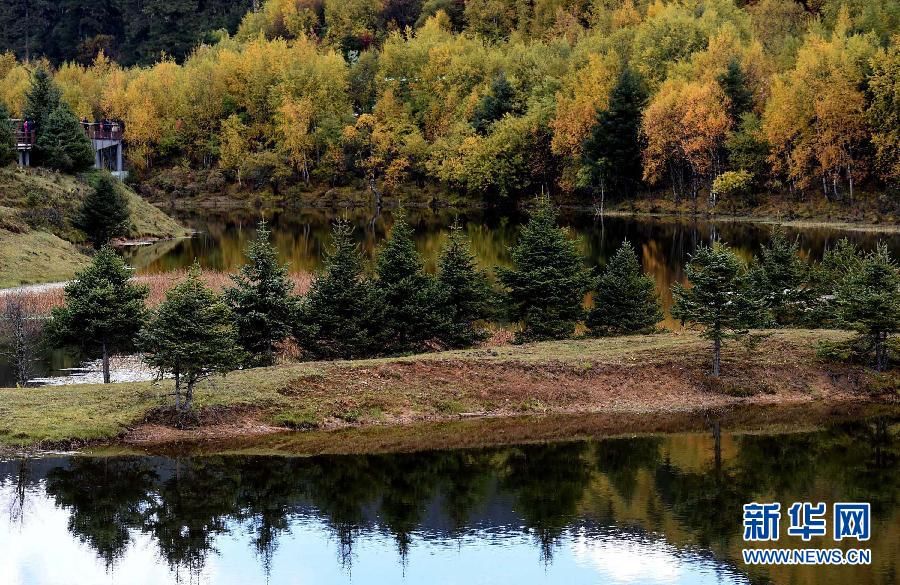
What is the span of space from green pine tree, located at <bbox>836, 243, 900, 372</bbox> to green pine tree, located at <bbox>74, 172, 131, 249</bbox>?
50820 millimetres

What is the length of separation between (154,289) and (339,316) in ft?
63.5

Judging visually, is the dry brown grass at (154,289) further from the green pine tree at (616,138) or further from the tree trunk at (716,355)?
the green pine tree at (616,138)

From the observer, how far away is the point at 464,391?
36.3 meters

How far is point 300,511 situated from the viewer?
27453 mm

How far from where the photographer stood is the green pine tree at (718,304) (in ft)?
Result: 125

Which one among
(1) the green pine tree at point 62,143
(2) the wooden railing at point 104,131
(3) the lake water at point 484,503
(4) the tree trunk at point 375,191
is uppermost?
(2) the wooden railing at point 104,131

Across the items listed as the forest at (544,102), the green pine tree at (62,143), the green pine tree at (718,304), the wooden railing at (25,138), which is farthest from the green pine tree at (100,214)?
the green pine tree at (718,304)

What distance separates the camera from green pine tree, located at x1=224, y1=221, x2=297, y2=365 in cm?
3844

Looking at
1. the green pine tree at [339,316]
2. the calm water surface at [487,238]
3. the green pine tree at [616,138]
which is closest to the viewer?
the green pine tree at [339,316]

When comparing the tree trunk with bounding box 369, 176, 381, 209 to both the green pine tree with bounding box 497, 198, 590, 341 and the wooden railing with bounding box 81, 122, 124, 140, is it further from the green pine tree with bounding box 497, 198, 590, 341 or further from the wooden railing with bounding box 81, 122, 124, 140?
the green pine tree with bounding box 497, 198, 590, 341

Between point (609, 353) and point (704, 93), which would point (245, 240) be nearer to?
point (704, 93)

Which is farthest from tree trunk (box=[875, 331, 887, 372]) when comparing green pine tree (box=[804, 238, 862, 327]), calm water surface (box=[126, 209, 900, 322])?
calm water surface (box=[126, 209, 900, 322])

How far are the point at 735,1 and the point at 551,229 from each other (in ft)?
348

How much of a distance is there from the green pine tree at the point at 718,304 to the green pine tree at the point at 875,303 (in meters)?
3.19
